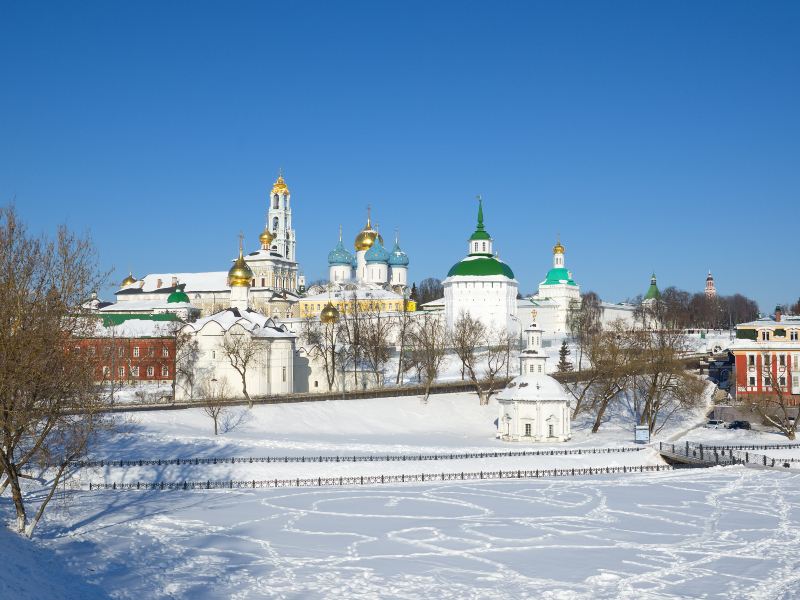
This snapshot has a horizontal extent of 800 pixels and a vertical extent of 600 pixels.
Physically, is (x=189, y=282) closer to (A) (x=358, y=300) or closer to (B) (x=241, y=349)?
(A) (x=358, y=300)

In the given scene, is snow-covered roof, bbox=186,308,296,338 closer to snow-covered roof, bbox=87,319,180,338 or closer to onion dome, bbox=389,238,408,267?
snow-covered roof, bbox=87,319,180,338

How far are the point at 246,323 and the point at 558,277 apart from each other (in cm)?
6804

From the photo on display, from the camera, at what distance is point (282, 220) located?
127062mm

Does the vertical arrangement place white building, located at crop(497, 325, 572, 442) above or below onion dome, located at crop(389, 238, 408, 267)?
below

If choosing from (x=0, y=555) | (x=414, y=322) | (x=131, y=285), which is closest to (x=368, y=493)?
(x=0, y=555)

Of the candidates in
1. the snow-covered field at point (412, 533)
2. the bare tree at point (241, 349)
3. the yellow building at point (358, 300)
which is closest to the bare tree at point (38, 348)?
the snow-covered field at point (412, 533)

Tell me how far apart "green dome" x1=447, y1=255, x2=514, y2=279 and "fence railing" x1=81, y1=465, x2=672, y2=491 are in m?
46.5

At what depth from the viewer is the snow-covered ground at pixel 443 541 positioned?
2162 centimetres

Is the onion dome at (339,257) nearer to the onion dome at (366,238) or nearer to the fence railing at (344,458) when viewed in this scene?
the onion dome at (366,238)

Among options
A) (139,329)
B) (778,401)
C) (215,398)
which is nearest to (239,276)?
(139,329)

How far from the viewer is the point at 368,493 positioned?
34344 mm

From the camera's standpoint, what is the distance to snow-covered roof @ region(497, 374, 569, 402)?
48969 mm

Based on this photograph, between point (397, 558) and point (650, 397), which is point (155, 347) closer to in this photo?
point (650, 397)

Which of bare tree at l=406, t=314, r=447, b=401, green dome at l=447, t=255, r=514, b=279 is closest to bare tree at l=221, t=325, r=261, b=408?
bare tree at l=406, t=314, r=447, b=401
